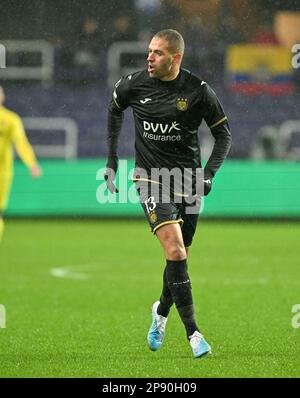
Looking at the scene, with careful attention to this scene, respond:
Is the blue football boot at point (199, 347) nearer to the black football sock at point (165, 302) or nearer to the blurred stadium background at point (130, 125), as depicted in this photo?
the black football sock at point (165, 302)

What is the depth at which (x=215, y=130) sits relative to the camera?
7.57 metres

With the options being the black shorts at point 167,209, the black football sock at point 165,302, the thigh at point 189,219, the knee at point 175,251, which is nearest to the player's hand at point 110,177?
the black shorts at point 167,209

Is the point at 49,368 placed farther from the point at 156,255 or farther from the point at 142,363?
the point at 156,255

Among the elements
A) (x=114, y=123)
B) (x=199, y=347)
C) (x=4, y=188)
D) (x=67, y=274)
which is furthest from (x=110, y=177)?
(x=4, y=188)

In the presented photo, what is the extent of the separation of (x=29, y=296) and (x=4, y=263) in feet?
9.68

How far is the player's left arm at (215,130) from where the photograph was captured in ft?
24.5

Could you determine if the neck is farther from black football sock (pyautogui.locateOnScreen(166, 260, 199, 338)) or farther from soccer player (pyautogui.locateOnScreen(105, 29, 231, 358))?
black football sock (pyautogui.locateOnScreen(166, 260, 199, 338))

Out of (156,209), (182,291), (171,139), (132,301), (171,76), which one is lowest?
(132,301)

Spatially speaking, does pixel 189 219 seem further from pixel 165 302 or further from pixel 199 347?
pixel 199 347

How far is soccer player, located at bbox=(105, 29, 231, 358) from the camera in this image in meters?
7.29

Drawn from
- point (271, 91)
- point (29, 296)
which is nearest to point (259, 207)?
point (271, 91)

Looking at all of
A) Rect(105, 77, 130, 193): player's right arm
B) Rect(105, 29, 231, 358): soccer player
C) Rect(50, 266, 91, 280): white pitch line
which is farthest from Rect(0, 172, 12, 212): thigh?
Rect(105, 29, 231, 358): soccer player

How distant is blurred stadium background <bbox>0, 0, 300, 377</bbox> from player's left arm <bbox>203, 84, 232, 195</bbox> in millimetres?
5004

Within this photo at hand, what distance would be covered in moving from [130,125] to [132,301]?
10294 mm
